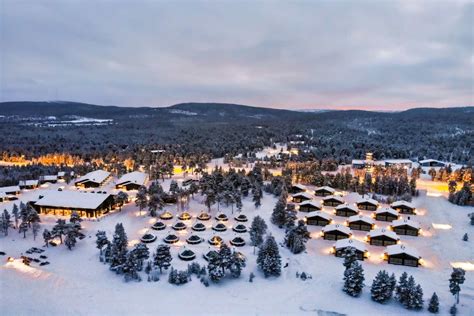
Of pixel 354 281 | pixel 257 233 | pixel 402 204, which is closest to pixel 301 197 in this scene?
pixel 402 204

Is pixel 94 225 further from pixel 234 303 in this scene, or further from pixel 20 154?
pixel 20 154

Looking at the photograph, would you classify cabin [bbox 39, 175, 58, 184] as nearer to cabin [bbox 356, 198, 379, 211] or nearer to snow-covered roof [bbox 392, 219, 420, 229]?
cabin [bbox 356, 198, 379, 211]

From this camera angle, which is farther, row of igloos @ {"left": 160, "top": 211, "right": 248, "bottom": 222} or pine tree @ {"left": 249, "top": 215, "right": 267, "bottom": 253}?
row of igloos @ {"left": 160, "top": 211, "right": 248, "bottom": 222}

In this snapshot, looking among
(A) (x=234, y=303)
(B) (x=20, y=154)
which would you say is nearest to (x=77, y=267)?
(A) (x=234, y=303)

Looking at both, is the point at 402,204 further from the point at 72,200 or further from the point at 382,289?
the point at 72,200

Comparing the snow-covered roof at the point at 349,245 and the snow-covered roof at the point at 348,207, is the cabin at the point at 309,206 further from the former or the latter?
the snow-covered roof at the point at 349,245

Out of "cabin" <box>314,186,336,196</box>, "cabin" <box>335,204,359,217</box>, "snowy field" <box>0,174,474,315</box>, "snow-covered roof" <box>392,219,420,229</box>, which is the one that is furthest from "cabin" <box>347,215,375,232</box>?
"cabin" <box>314,186,336,196</box>

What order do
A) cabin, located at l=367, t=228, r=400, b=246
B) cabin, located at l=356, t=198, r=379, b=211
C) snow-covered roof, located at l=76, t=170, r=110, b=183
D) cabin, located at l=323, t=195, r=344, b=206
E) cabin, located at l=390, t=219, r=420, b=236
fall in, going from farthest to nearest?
snow-covered roof, located at l=76, t=170, r=110, b=183
cabin, located at l=323, t=195, r=344, b=206
cabin, located at l=356, t=198, r=379, b=211
cabin, located at l=390, t=219, r=420, b=236
cabin, located at l=367, t=228, r=400, b=246

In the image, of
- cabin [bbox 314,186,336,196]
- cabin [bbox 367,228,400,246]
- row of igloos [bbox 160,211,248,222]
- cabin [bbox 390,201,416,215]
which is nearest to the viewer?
cabin [bbox 367,228,400,246]
